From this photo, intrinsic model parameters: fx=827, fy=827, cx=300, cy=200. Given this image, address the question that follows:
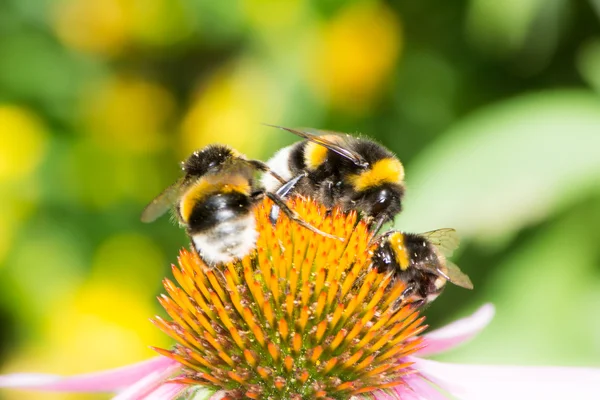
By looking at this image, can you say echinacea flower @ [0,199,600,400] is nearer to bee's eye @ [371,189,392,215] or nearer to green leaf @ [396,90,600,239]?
bee's eye @ [371,189,392,215]

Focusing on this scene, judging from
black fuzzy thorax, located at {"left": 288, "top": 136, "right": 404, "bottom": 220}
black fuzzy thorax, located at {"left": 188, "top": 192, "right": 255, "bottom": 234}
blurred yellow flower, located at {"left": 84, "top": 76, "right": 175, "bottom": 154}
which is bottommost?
black fuzzy thorax, located at {"left": 188, "top": 192, "right": 255, "bottom": 234}

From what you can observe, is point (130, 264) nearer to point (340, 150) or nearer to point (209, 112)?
point (209, 112)

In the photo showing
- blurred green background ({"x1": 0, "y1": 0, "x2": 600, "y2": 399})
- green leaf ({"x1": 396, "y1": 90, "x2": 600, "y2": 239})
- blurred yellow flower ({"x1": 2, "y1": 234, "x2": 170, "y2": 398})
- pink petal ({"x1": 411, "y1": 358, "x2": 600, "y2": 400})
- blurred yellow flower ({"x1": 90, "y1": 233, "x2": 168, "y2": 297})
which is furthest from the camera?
blurred yellow flower ({"x1": 90, "y1": 233, "x2": 168, "y2": 297})

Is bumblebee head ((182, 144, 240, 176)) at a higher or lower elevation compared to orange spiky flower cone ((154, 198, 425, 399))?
higher

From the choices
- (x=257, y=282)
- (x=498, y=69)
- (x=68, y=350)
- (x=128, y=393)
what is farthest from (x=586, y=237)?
(x=68, y=350)

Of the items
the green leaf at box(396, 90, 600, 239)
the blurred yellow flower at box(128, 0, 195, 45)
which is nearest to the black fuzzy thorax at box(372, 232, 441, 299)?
the green leaf at box(396, 90, 600, 239)

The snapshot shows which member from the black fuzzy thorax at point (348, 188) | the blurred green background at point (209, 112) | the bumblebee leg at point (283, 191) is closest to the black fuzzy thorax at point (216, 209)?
the bumblebee leg at point (283, 191)

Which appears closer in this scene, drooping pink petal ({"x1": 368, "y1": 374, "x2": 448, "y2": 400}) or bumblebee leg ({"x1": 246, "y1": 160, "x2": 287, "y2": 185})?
drooping pink petal ({"x1": 368, "y1": 374, "x2": 448, "y2": 400})
